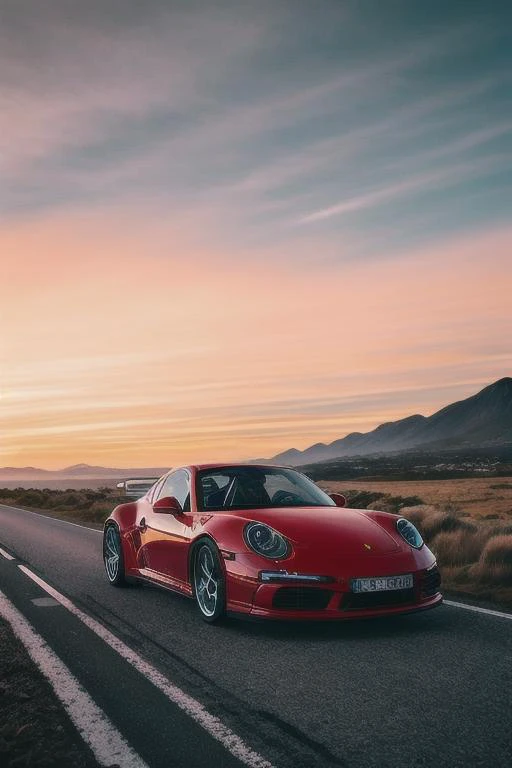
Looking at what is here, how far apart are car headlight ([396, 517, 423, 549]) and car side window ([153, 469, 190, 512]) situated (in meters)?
1.99

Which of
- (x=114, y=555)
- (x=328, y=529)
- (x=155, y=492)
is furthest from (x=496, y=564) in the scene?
(x=114, y=555)

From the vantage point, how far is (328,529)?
6.38m

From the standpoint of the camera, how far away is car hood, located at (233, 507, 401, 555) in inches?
242

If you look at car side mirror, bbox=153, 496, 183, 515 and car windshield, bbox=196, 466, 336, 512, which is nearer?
car side mirror, bbox=153, 496, 183, 515

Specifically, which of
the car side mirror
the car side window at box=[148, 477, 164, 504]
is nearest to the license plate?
the car side mirror

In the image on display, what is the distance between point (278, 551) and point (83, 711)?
215cm

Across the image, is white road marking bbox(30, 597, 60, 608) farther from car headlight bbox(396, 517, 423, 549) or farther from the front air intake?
→ car headlight bbox(396, 517, 423, 549)

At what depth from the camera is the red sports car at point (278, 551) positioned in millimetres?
5906

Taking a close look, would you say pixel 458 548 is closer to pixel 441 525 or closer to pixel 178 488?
pixel 441 525

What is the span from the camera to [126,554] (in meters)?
8.66

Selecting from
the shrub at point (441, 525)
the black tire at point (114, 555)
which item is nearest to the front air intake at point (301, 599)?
the black tire at point (114, 555)

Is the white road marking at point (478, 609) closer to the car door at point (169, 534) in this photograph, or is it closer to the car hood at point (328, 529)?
the car hood at point (328, 529)

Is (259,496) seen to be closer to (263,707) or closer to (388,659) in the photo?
(388,659)

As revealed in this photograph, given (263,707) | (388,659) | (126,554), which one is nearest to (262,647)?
(388,659)
